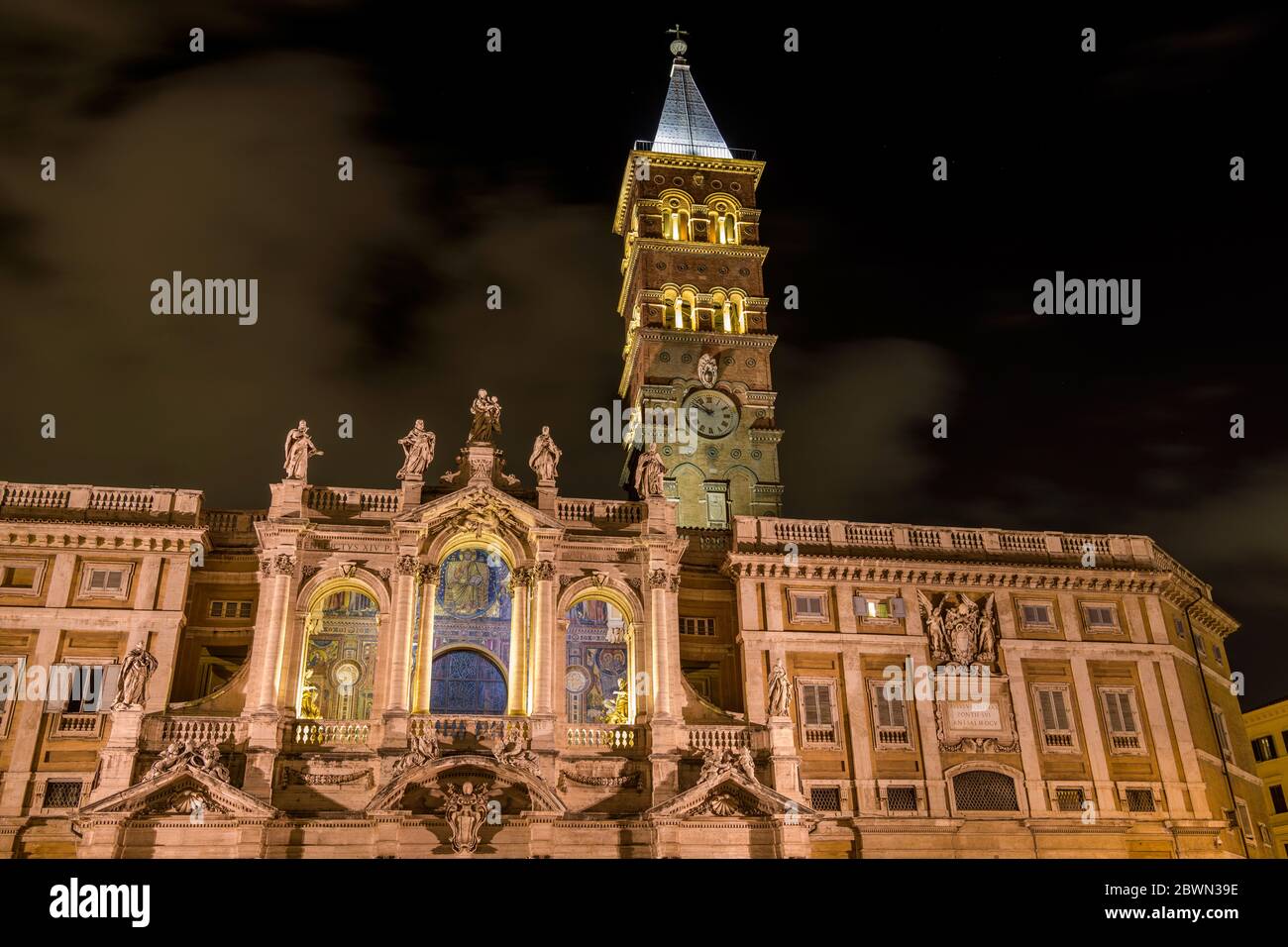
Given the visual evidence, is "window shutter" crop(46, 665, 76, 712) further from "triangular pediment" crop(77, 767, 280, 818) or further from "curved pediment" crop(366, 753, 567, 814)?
"curved pediment" crop(366, 753, 567, 814)

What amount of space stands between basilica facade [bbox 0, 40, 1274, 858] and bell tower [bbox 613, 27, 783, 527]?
50.9 feet

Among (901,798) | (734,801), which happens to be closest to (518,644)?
(734,801)

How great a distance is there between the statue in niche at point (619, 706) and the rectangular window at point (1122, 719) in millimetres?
21171

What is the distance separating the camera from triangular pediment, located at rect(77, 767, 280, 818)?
3794cm

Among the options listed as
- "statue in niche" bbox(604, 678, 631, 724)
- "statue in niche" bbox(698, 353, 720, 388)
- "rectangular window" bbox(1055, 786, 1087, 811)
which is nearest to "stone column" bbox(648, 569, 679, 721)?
"statue in niche" bbox(604, 678, 631, 724)

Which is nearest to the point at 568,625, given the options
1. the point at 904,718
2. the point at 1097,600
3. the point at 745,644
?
the point at 745,644

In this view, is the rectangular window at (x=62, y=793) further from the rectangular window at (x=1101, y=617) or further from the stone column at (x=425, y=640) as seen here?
the rectangular window at (x=1101, y=617)

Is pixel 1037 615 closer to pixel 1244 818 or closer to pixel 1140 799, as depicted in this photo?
pixel 1140 799

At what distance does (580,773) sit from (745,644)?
31.5 ft

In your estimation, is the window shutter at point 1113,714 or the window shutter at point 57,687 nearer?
the window shutter at point 57,687

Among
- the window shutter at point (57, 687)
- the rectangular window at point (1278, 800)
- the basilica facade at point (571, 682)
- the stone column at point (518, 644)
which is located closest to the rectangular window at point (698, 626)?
the basilica facade at point (571, 682)

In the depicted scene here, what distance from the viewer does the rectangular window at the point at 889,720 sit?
46.9 metres

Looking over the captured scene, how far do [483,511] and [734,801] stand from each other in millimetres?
14737
